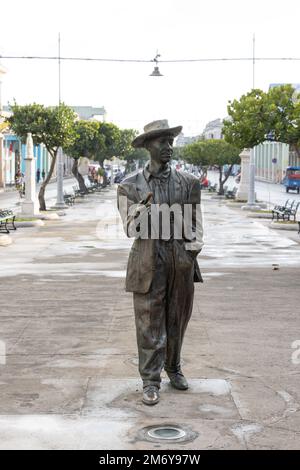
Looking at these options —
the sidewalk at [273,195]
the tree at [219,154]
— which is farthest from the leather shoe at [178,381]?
the tree at [219,154]

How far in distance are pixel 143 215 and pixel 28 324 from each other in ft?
12.3

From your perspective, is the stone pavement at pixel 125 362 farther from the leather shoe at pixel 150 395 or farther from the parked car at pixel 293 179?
the parked car at pixel 293 179

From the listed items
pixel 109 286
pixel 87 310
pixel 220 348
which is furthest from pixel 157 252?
pixel 109 286

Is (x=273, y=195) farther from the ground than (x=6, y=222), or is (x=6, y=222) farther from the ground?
(x=273, y=195)

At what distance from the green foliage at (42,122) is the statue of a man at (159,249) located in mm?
23059

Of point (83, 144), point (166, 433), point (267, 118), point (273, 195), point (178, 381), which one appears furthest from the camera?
point (273, 195)

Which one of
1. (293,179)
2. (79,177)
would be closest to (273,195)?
(293,179)

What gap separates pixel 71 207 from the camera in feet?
116

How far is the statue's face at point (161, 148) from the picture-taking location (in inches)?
246

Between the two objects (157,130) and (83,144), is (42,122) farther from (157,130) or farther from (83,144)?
(157,130)

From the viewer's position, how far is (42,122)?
94.6 ft

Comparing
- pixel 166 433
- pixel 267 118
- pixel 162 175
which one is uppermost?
pixel 267 118

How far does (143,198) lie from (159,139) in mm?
513

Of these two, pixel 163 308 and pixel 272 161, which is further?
pixel 272 161
